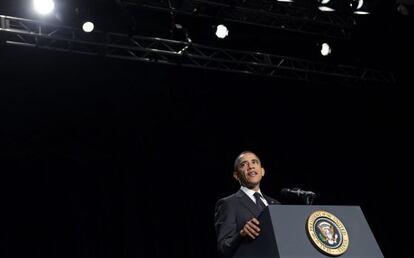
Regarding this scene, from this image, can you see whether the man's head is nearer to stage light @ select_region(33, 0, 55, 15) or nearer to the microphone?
the microphone

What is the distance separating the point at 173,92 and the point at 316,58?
1.60 metres

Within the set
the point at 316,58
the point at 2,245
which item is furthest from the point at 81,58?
the point at 316,58

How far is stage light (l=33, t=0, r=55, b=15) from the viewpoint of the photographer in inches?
182

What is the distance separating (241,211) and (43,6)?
3.25 meters

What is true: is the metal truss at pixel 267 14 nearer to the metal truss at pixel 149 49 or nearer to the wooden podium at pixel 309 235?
the metal truss at pixel 149 49

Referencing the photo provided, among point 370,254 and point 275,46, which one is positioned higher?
point 275,46

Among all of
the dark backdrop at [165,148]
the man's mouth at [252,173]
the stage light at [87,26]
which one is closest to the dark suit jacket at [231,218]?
the man's mouth at [252,173]

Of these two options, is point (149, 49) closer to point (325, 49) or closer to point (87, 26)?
point (87, 26)

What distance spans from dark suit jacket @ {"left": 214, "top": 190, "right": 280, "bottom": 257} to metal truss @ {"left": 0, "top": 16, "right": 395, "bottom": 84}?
10.5 ft

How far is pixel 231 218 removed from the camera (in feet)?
6.85

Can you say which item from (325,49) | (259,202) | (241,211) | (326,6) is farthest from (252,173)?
(325,49)

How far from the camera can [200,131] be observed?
20.0 ft

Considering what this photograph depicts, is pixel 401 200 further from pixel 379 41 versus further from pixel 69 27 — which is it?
pixel 69 27

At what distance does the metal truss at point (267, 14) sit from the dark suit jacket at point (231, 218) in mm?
2958
